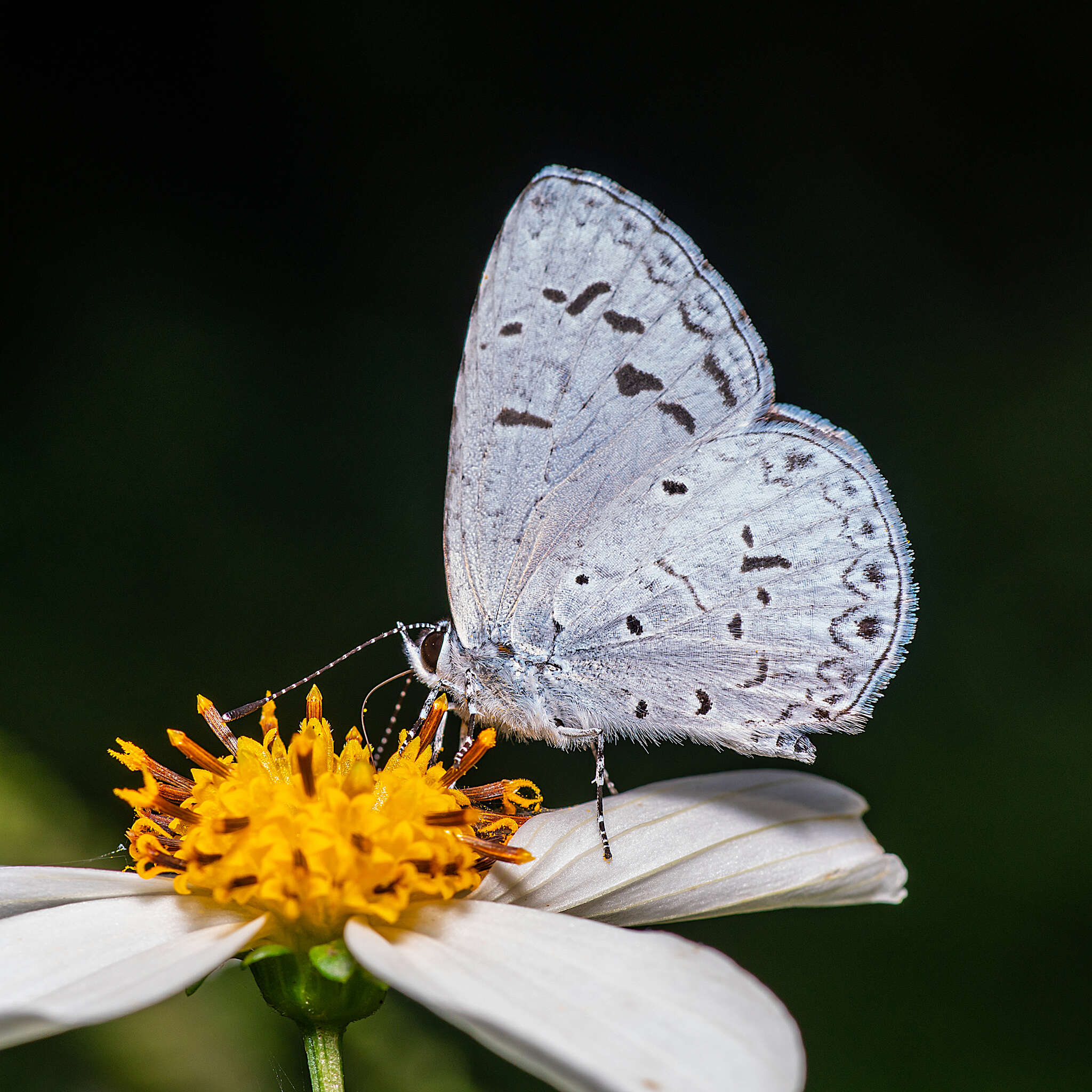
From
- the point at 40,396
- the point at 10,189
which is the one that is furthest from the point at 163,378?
the point at 10,189

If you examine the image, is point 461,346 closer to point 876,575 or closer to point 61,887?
point 876,575

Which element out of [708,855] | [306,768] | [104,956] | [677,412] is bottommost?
[708,855]

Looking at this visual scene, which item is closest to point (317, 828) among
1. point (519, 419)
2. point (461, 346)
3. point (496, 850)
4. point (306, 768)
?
point (306, 768)

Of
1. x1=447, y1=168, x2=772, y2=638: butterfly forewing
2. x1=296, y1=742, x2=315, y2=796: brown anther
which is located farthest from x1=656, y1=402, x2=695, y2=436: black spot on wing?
x1=296, y1=742, x2=315, y2=796: brown anther

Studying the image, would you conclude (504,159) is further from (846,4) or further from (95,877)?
(95,877)

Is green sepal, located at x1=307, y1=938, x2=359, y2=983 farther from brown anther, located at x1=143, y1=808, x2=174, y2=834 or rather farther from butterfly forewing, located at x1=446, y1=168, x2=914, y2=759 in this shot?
butterfly forewing, located at x1=446, y1=168, x2=914, y2=759
